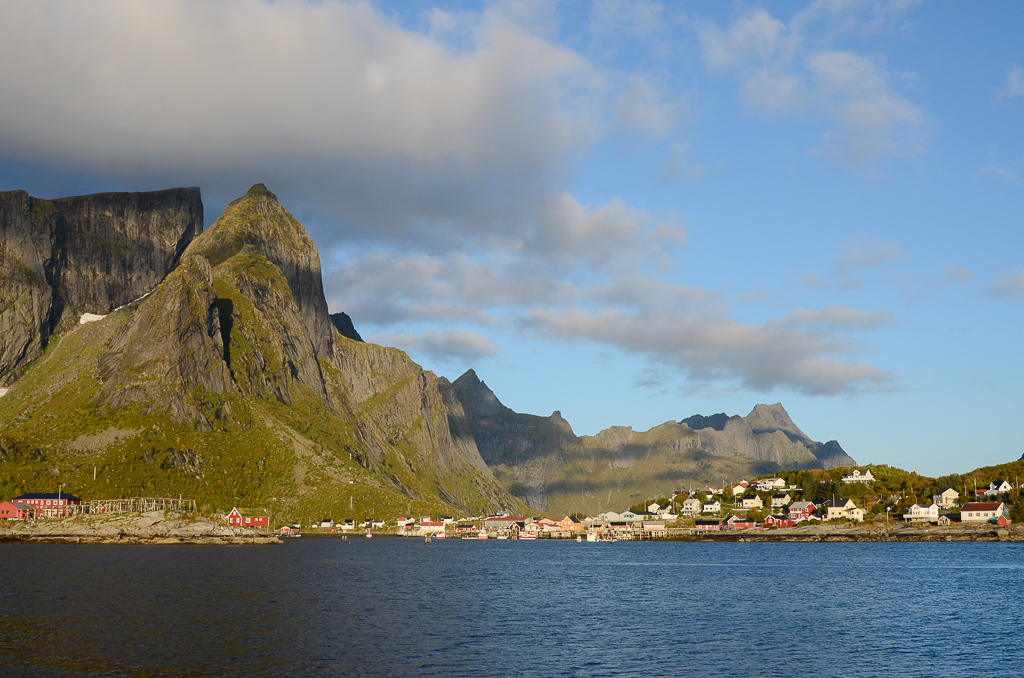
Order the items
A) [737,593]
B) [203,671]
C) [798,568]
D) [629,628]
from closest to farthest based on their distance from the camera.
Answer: [203,671] → [629,628] → [737,593] → [798,568]

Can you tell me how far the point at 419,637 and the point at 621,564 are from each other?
321 ft

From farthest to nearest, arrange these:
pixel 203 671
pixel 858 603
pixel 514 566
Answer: pixel 514 566, pixel 858 603, pixel 203 671

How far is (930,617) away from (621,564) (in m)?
82.0

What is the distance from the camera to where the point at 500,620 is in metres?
72.9

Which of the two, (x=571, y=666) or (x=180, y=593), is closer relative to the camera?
(x=571, y=666)

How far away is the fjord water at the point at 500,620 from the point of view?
171ft

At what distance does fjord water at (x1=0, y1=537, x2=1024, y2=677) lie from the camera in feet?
171

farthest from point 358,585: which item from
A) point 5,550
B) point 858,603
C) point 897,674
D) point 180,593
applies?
point 5,550

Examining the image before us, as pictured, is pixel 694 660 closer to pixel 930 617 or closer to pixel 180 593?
pixel 930 617

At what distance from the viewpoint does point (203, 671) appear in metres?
48.2

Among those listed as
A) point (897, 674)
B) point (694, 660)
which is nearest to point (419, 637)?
point (694, 660)

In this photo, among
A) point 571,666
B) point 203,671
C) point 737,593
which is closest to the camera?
point 203,671

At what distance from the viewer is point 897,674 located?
5122cm

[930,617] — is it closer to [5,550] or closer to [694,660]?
[694,660]
